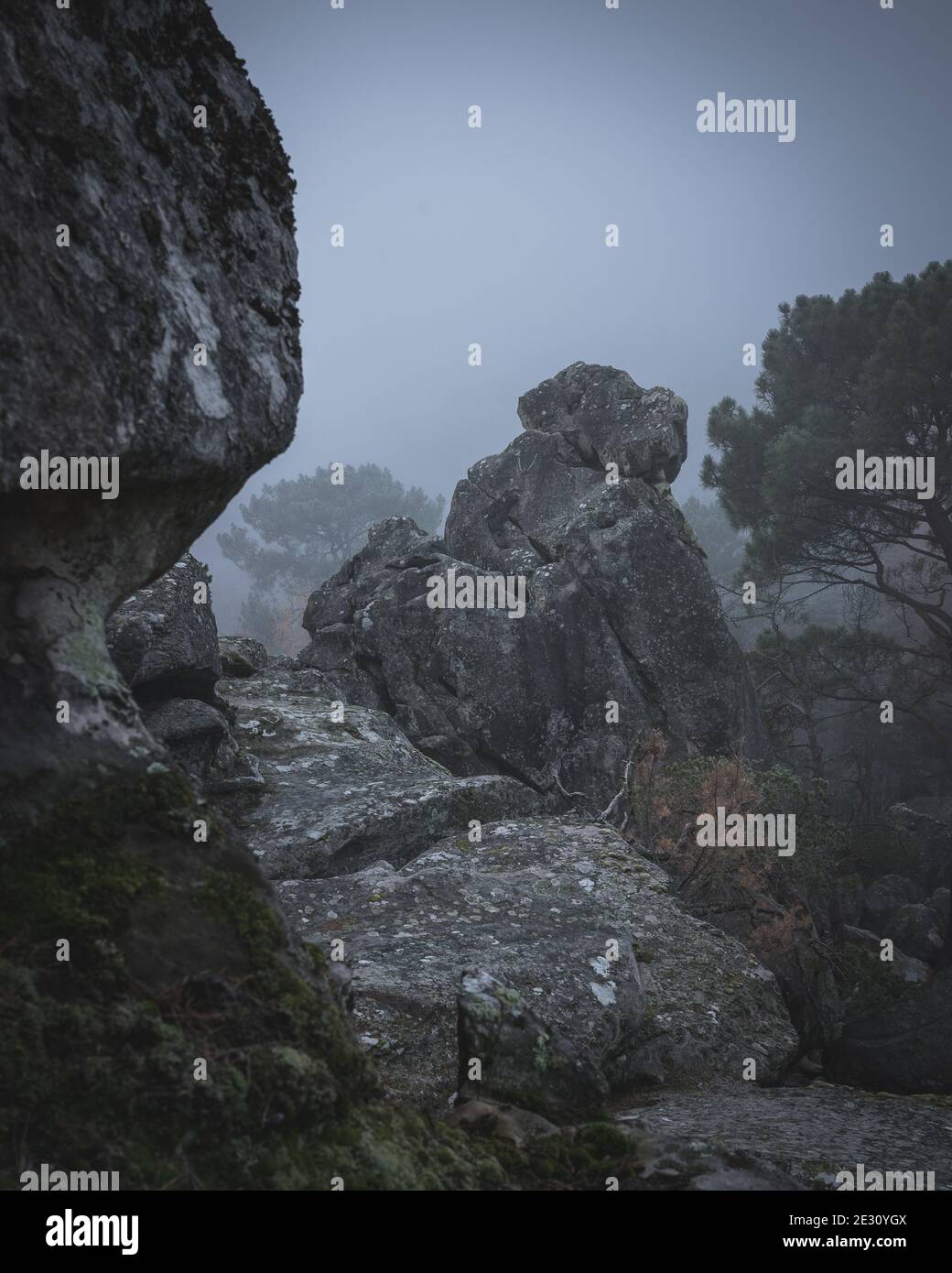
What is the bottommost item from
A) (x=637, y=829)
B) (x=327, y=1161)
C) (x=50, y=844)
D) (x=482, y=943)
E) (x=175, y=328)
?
(x=637, y=829)

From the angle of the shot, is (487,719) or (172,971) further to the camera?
(487,719)

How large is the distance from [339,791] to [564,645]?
12205 mm

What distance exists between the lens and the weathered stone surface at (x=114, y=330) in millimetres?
3715

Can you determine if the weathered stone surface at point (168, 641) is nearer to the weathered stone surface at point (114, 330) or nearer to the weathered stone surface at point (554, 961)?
the weathered stone surface at point (554, 961)

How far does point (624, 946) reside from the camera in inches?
290

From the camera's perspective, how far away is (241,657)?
17.8 metres

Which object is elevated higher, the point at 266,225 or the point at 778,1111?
the point at 266,225

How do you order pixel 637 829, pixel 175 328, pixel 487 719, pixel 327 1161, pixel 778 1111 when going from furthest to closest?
pixel 487 719
pixel 637 829
pixel 778 1111
pixel 175 328
pixel 327 1161

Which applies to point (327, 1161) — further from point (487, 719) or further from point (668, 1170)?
point (487, 719)

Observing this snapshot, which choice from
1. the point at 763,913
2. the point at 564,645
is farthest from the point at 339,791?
the point at 564,645

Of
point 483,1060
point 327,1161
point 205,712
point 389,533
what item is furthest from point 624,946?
point 389,533

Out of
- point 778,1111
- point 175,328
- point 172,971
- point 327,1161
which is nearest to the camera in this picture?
point 327,1161

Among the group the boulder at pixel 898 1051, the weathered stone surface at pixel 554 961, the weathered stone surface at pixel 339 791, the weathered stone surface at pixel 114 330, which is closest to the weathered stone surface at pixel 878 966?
the boulder at pixel 898 1051

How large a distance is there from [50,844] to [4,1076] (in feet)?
3.32
